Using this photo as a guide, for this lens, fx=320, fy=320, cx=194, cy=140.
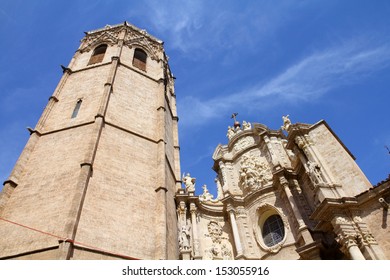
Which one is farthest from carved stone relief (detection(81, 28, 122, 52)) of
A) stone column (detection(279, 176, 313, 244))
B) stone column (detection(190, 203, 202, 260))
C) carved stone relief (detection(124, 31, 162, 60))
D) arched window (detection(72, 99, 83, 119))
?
stone column (detection(279, 176, 313, 244))

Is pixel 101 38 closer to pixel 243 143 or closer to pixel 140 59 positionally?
pixel 140 59

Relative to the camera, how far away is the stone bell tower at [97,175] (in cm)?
1088

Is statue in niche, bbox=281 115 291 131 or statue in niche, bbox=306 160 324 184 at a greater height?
statue in niche, bbox=281 115 291 131

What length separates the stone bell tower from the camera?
10883 mm

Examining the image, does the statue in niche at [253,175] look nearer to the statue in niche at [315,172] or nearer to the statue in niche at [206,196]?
the statue in niche at [206,196]

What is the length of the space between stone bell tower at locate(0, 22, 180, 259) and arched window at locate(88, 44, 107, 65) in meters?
0.25

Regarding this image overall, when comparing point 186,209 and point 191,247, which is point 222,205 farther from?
point 191,247

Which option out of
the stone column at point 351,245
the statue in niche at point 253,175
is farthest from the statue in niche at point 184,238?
the stone column at point 351,245

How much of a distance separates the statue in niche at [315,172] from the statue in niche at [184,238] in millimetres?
5923

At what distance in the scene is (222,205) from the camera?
1752 cm

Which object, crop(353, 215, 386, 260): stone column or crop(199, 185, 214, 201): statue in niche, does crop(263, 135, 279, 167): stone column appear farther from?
crop(353, 215, 386, 260): stone column

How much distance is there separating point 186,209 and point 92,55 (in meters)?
13.2

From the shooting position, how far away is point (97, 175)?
13055mm

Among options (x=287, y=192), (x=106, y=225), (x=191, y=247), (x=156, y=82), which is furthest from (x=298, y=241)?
(x=156, y=82)
